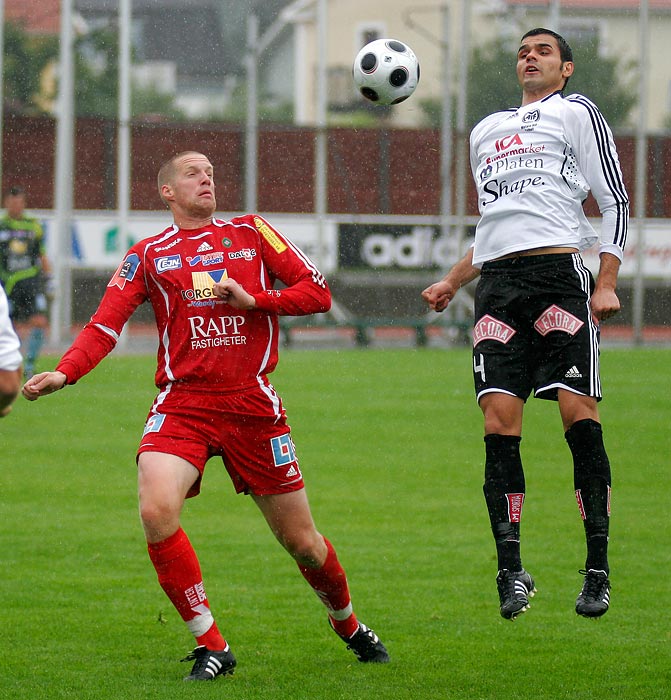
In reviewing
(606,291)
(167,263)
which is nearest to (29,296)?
(167,263)

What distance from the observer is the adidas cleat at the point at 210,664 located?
582 cm

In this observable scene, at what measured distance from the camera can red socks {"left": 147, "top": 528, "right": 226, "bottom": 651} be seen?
227 inches

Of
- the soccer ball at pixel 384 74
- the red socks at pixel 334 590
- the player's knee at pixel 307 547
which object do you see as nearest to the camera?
the player's knee at pixel 307 547

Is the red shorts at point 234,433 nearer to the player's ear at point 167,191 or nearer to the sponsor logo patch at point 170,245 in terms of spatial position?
the sponsor logo patch at point 170,245

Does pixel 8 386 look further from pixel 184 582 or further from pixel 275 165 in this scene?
pixel 275 165

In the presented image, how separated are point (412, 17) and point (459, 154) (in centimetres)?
818

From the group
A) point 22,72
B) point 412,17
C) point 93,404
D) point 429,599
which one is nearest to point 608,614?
point 429,599

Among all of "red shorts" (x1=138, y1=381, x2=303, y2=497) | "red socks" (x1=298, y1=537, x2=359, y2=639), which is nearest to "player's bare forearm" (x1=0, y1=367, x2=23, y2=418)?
"red shorts" (x1=138, y1=381, x2=303, y2=497)

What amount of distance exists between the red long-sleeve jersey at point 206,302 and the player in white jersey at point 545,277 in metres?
0.66

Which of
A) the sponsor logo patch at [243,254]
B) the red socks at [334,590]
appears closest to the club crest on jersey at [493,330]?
the sponsor logo patch at [243,254]

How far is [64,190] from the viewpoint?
2211cm

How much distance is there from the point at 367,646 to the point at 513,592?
109 centimetres

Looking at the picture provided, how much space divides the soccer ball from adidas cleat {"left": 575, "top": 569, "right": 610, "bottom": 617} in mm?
2537

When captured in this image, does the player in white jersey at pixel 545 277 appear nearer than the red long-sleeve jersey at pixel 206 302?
Yes
